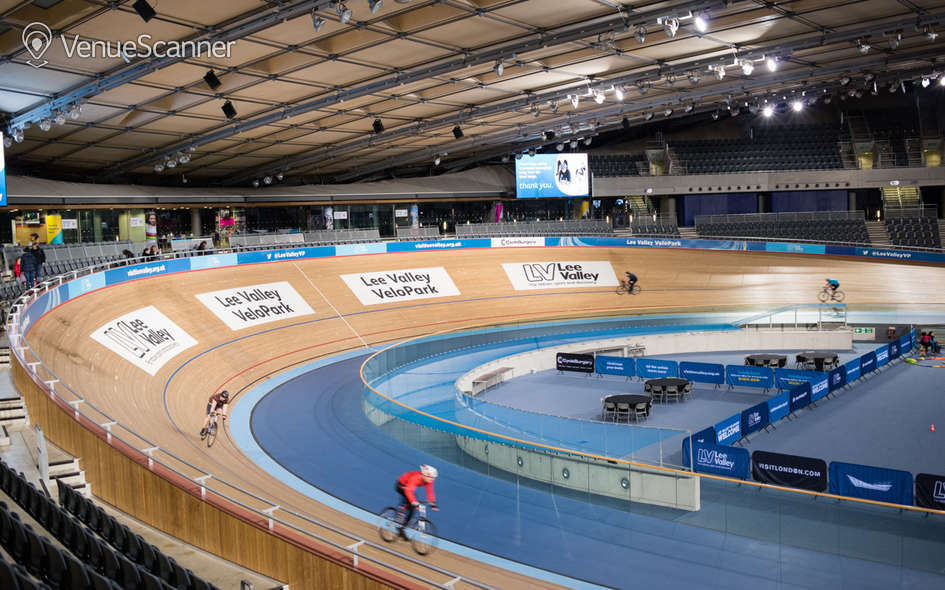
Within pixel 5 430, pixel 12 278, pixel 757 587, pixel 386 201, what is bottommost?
pixel 757 587

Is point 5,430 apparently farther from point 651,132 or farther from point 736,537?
point 651,132

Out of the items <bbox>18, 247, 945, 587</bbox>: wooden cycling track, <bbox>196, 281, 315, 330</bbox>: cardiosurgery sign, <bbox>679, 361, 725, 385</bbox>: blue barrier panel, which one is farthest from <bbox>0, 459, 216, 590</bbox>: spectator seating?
<bbox>196, 281, 315, 330</bbox>: cardiosurgery sign

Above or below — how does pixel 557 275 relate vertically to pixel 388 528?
above

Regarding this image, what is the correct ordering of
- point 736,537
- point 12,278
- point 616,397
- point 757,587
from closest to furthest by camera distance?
1. point 757,587
2. point 736,537
3. point 616,397
4. point 12,278

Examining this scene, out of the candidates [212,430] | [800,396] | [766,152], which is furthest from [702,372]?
[766,152]

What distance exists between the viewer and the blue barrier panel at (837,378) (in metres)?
18.0

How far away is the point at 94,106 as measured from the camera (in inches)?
842

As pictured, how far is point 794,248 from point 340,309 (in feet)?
68.0

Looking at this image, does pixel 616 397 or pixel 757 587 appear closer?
pixel 757 587

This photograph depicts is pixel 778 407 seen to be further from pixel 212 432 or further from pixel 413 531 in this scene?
pixel 212 432

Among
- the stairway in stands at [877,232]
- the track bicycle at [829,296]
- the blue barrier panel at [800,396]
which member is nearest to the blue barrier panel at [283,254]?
the blue barrier panel at [800,396]

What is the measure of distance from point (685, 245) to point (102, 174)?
87.1ft

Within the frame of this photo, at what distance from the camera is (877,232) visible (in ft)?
124

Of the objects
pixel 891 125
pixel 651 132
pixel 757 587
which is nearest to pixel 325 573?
pixel 757 587
